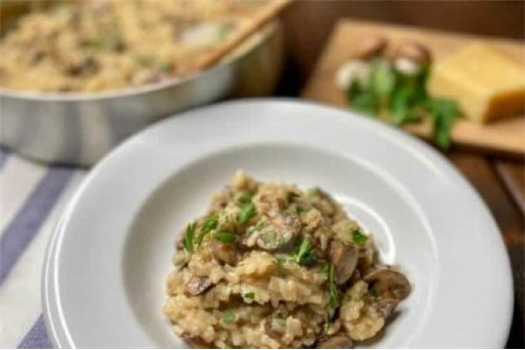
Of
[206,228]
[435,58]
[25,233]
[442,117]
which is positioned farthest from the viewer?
[435,58]

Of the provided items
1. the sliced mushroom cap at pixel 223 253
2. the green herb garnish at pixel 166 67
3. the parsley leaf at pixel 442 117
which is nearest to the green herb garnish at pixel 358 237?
the sliced mushroom cap at pixel 223 253

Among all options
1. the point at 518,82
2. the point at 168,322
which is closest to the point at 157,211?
the point at 168,322

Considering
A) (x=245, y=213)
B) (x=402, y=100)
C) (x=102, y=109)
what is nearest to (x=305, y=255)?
(x=245, y=213)

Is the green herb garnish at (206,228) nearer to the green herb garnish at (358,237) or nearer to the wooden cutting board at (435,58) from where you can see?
the green herb garnish at (358,237)

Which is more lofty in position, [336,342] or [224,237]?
[224,237]

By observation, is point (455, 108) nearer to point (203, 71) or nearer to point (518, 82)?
point (518, 82)

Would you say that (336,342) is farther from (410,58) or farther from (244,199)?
(410,58)
